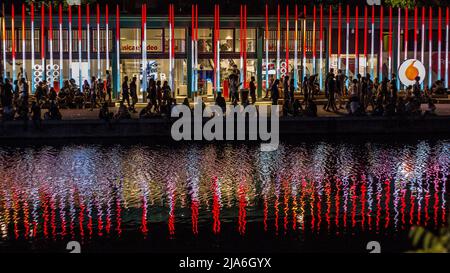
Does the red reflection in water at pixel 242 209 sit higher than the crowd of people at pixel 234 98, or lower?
lower

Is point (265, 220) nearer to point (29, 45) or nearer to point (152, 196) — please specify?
point (152, 196)

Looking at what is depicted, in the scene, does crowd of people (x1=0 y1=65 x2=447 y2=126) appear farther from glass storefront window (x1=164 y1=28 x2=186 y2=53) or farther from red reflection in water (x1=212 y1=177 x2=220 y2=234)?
red reflection in water (x1=212 y1=177 x2=220 y2=234)

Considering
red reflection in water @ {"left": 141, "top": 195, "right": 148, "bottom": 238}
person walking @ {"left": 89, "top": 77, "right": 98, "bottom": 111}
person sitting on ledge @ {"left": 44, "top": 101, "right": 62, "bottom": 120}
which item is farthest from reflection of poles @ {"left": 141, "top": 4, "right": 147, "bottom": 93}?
red reflection in water @ {"left": 141, "top": 195, "right": 148, "bottom": 238}

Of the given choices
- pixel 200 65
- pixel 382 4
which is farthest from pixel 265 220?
pixel 382 4

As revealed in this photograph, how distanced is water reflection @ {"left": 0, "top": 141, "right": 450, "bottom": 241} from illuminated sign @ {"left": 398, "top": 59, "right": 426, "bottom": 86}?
12.2 meters

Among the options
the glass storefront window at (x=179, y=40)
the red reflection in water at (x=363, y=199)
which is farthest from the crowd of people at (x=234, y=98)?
the red reflection in water at (x=363, y=199)

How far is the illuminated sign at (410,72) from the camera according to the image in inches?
1623

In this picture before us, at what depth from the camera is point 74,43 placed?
144 ft

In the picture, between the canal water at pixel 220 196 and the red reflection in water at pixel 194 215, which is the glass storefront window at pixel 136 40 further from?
the red reflection in water at pixel 194 215

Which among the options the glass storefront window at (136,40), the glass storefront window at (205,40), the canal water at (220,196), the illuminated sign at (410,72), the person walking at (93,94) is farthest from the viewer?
the glass storefront window at (205,40)

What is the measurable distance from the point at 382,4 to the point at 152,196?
109 ft

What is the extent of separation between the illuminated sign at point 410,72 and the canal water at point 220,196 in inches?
485

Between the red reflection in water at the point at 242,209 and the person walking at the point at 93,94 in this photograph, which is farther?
the person walking at the point at 93,94

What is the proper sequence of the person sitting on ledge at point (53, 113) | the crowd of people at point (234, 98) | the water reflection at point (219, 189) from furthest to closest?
1. the crowd of people at point (234, 98)
2. the person sitting on ledge at point (53, 113)
3. the water reflection at point (219, 189)
